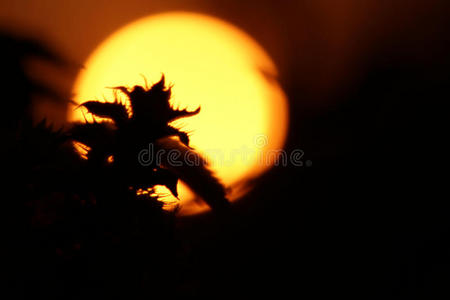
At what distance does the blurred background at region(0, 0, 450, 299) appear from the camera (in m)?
1.69

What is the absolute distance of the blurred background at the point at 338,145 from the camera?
169cm

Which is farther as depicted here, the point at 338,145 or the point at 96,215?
the point at 338,145

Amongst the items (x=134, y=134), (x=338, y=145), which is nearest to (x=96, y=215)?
(x=134, y=134)

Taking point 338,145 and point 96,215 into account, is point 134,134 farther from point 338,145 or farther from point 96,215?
point 338,145

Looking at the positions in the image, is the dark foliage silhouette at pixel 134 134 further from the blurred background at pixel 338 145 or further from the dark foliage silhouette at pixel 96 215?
the blurred background at pixel 338 145

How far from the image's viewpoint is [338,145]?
1858 mm

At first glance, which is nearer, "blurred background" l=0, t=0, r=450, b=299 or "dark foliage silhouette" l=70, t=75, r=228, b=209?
"dark foliage silhouette" l=70, t=75, r=228, b=209

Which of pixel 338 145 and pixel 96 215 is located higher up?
pixel 338 145

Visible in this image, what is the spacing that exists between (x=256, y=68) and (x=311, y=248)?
80 cm

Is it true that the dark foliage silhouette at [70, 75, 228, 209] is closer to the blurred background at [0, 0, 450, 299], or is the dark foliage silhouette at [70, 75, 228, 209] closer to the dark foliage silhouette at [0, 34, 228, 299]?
the dark foliage silhouette at [0, 34, 228, 299]

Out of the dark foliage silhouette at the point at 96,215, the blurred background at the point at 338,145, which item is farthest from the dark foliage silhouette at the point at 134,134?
the blurred background at the point at 338,145

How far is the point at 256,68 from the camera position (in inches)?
66.8

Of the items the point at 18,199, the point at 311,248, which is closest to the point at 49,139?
the point at 18,199

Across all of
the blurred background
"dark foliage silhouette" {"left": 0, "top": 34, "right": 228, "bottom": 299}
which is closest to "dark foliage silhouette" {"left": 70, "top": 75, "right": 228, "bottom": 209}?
"dark foliage silhouette" {"left": 0, "top": 34, "right": 228, "bottom": 299}
